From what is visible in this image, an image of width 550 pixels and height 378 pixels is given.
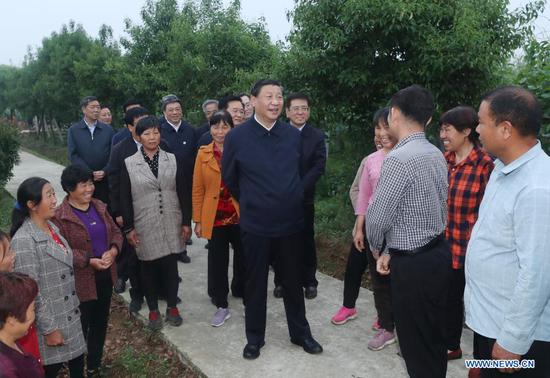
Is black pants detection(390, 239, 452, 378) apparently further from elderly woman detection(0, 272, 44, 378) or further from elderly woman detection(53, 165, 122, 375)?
elderly woman detection(53, 165, 122, 375)

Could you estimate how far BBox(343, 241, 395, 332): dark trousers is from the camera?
3.60 meters

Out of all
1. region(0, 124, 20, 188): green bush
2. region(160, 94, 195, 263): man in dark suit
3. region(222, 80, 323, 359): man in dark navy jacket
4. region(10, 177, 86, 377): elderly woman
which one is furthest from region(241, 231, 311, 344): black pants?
region(0, 124, 20, 188): green bush

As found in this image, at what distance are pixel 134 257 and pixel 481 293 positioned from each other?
3.05 m

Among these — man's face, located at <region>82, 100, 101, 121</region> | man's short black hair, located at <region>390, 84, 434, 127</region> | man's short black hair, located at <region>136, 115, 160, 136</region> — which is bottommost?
man's short black hair, located at <region>136, 115, 160, 136</region>

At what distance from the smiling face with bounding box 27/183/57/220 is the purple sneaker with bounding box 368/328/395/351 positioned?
2.42 m

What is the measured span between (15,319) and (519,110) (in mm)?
2233

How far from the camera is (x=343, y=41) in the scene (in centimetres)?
518

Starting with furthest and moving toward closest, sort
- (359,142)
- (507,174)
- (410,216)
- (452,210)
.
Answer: (359,142) < (452,210) < (410,216) < (507,174)

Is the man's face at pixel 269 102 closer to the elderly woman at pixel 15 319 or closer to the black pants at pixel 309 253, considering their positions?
the black pants at pixel 309 253

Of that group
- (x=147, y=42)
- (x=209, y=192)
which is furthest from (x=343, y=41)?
(x=147, y=42)

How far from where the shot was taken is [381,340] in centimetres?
358

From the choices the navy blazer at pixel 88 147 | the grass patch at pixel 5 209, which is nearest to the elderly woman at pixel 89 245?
the navy blazer at pixel 88 147

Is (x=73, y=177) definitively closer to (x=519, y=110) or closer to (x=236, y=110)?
(x=236, y=110)

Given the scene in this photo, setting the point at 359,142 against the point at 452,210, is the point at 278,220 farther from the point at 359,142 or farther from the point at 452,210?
the point at 359,142
